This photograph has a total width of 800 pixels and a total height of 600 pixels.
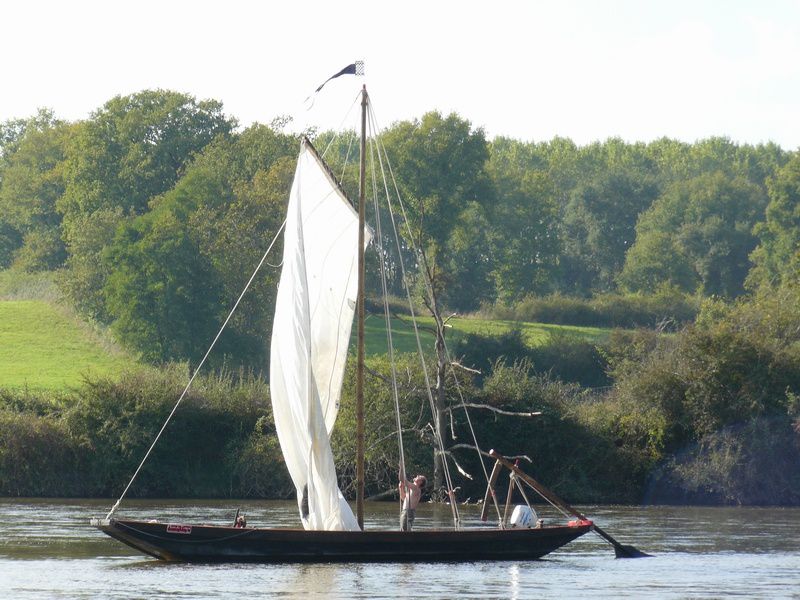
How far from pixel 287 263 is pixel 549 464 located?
85.4 ft

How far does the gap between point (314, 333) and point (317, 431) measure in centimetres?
233

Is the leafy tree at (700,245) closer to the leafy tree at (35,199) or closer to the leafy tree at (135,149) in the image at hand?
the leafy tree at (135,149)

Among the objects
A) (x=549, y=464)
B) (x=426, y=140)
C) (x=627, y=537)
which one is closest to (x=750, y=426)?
(x=549, y=464)

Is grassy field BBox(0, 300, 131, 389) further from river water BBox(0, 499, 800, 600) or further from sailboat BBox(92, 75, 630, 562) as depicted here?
sailboat BBox(92, 75, 630, 562)

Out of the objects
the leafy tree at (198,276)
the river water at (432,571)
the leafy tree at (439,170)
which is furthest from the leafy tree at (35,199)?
the river water at (432,571)

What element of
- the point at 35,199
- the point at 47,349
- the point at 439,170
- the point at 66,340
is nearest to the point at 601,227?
the point at 439,170

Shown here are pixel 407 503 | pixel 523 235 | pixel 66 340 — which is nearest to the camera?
pixel 407 503

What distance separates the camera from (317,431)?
31500 millimetres

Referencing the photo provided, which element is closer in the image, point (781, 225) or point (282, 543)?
point (282, 543)

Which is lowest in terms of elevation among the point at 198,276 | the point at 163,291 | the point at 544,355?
the point at 544,355

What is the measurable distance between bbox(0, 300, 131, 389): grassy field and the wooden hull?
128 ft

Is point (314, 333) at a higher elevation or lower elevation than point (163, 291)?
lower

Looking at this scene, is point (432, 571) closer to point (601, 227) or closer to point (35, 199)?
point (35, 199)

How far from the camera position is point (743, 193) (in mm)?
141125
